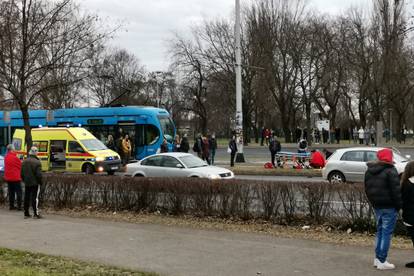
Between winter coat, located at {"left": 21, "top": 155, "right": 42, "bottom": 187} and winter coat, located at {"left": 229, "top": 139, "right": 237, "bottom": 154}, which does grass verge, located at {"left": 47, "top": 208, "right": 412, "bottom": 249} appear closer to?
winter coat, located at {"left": 21, "top": 155, "right": 42, "bottom": 187}

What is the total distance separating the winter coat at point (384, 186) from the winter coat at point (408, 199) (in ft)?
0.43

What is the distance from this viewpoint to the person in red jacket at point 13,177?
47.2 feet

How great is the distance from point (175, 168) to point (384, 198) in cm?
1088

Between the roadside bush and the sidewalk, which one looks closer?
the sidewalk

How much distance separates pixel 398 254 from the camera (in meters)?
8.48

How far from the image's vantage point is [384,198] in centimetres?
767

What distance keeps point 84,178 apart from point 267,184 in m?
5.08

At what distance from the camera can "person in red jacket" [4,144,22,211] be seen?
566 inches

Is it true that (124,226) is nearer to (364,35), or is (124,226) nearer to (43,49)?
(43,49)

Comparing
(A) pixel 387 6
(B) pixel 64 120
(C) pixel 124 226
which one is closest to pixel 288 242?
(C) pixel 124 226

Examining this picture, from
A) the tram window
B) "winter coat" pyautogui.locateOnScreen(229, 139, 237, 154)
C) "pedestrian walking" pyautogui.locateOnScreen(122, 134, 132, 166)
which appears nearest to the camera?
"pedestrian walking" pyautogui.locateOnScreen(122, 134, 132, 166)

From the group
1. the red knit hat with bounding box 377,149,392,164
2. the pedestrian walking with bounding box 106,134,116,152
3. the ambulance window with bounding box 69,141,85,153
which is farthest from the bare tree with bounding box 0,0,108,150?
the red knit hat with bounding box 377,149,392,164

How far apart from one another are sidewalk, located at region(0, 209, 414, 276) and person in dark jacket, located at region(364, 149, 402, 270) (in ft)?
0.95

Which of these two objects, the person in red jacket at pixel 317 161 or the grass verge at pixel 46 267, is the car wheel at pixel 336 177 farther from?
the grass verge at pixel 46 267
